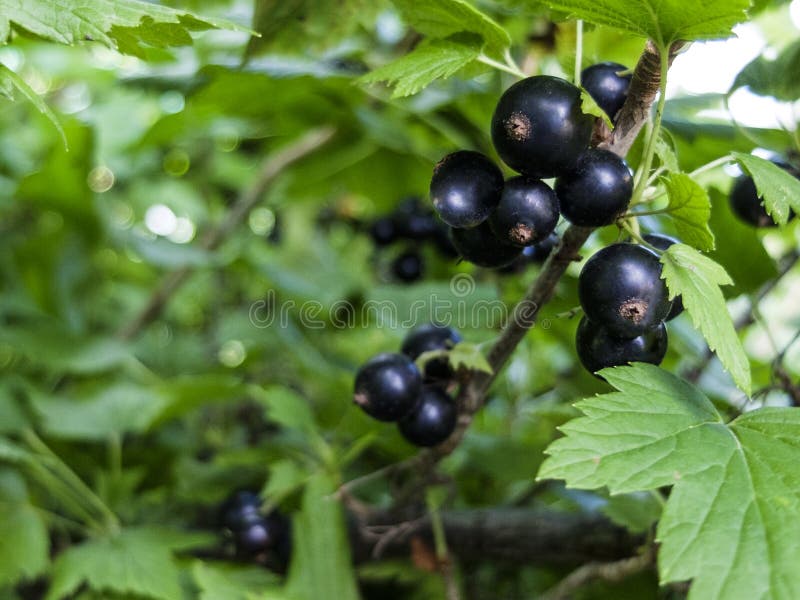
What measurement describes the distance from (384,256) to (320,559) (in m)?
1.10

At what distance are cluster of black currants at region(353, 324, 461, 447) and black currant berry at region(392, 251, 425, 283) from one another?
878 mm

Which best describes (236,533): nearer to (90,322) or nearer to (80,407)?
(80,407)

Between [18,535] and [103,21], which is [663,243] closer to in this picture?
[103,21]

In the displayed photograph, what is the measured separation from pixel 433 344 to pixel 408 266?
0.86 m

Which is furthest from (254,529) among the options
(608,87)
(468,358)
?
(608,87)

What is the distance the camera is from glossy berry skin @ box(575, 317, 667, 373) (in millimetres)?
802

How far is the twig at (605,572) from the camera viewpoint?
3.33 feet

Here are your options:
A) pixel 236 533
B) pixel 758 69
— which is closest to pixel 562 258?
pixel 758 69

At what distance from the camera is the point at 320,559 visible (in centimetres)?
120

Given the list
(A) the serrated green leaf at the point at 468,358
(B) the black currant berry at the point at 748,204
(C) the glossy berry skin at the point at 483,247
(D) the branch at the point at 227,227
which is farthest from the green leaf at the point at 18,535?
(B) the black currant berry at the point at 748,204

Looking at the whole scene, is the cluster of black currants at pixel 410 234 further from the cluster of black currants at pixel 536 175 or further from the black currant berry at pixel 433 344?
the cluster of black currants at pixel 536 175

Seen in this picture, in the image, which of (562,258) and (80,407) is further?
(80,407)

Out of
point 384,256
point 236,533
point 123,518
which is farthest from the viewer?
point 384,256

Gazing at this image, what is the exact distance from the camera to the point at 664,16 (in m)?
0.71
